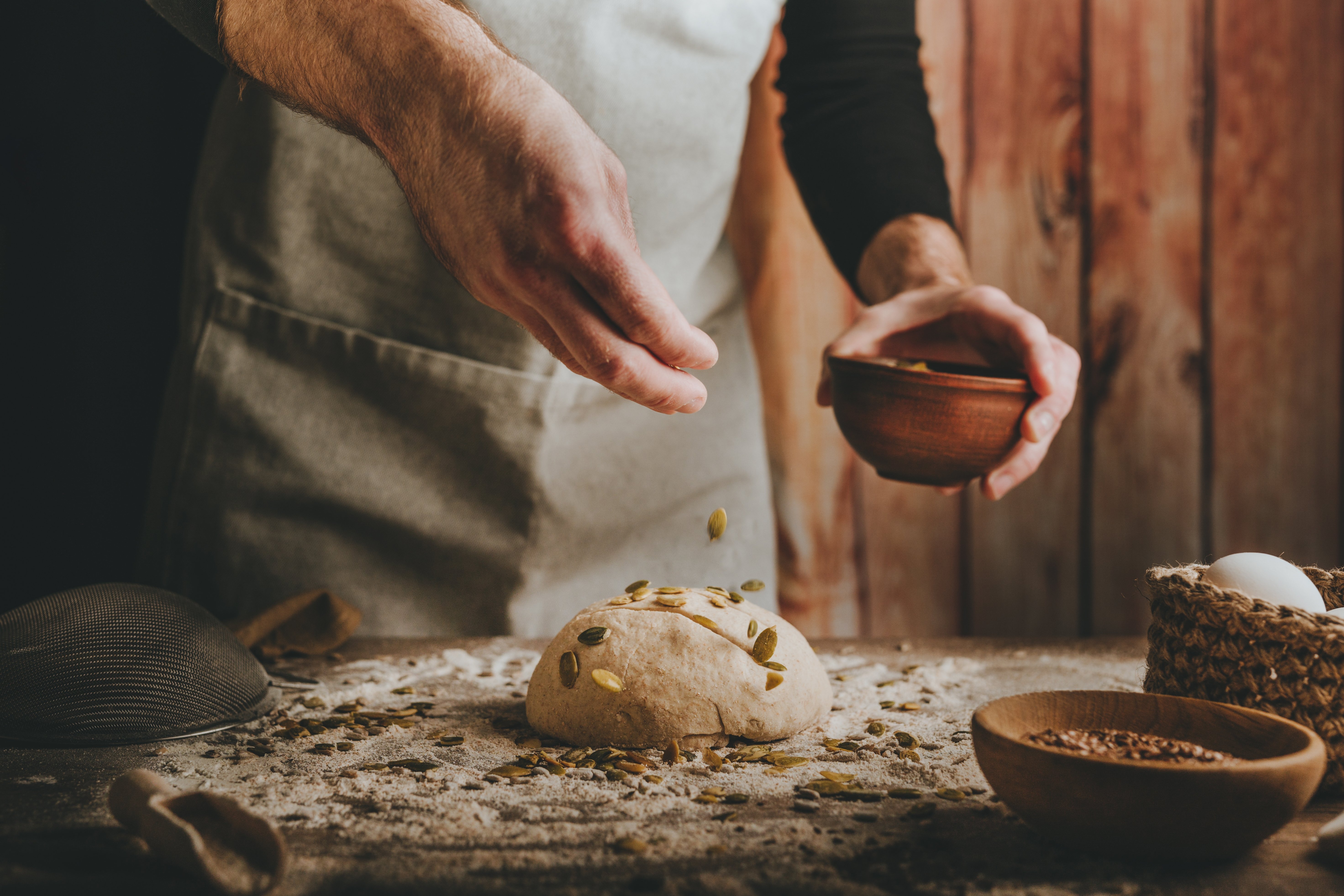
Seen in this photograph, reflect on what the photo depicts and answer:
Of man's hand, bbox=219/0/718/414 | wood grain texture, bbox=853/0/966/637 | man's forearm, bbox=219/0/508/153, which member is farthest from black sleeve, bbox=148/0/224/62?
wood grain texture, bbox=853/0/966/637

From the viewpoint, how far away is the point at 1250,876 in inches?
23.0

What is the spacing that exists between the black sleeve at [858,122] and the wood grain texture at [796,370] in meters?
0.27

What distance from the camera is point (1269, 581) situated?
0.73 meters

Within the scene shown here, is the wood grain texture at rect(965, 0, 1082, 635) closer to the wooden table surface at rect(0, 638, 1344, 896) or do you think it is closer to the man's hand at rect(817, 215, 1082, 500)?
the man's hand at rect(817, 215, 1082, 500)

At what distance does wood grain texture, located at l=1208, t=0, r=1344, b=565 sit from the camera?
170cm

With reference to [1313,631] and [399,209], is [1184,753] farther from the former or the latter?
[399,209]

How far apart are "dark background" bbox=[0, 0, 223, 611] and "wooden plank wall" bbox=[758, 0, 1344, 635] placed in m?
1.01

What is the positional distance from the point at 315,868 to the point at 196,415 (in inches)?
34.1

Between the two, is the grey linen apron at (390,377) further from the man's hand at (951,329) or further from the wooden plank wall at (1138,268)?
the wooden plank wall at (1138,268)

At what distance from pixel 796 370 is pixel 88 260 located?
4.00 ft

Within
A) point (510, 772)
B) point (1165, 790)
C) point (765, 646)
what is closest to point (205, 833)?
point (510, 772)

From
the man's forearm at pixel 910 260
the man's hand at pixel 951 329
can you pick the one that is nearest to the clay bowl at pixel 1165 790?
the man's hand at pixel 951 329

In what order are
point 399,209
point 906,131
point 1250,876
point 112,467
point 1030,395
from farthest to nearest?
point 112,467 → point 906,131 → point 399,209 → point 1030,395 → point 1250,876

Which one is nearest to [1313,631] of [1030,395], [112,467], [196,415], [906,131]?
[1030,395]
